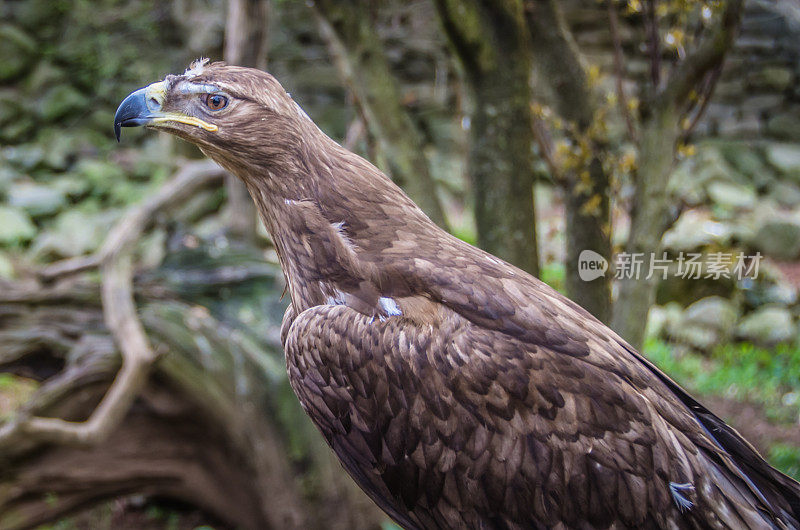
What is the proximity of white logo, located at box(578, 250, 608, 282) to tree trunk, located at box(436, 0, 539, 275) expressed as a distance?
28 centimetres

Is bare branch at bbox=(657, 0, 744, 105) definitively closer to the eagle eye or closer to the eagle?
the eagle

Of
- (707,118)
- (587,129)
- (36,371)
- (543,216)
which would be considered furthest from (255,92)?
(707,118)

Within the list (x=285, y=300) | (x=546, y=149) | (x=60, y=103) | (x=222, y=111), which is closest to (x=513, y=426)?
(x=222, y=111)

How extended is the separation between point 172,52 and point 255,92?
34.2ft

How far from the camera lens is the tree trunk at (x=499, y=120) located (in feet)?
9.71

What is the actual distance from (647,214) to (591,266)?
38 centimetres

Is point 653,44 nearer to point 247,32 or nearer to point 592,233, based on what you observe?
point 592,233

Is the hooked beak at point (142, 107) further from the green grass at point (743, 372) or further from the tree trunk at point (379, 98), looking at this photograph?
the green grass at point (743, 372)

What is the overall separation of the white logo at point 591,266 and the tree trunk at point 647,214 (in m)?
0.11

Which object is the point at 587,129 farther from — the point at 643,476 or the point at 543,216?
the point at 543,216

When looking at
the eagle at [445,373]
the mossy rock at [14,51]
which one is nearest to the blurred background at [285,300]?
the eagle at [445,373]

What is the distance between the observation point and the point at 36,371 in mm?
4223

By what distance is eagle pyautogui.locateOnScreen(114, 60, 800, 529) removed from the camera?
1.72 meters

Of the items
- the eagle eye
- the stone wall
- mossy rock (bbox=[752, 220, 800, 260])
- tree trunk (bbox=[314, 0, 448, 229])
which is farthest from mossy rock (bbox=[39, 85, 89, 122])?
the eagle eye
